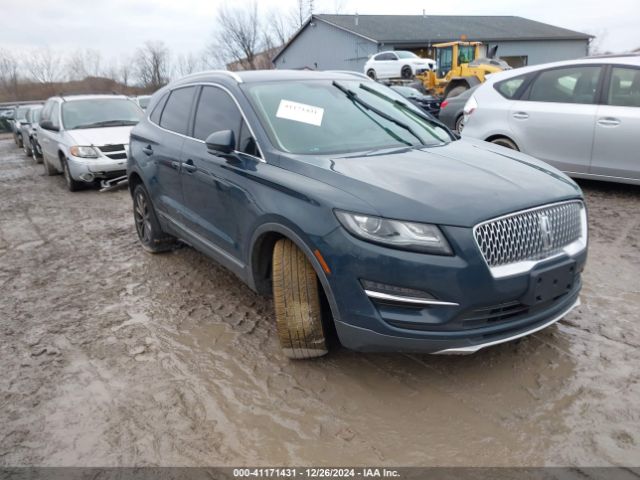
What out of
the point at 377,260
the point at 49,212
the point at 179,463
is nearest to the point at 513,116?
the point at 377,260

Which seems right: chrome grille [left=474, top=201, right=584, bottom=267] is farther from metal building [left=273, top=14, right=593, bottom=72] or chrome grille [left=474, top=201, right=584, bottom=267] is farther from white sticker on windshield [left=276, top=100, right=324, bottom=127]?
metal building [left=273, top=14, right=593, bottom=72]

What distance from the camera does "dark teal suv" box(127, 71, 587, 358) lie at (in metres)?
2.44

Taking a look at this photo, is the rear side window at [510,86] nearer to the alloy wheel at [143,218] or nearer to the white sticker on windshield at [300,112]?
the white sticker on windshield at [300,112]

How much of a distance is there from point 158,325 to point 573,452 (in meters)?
2.82

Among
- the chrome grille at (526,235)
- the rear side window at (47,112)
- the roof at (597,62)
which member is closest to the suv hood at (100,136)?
the rear side window at (47,112)

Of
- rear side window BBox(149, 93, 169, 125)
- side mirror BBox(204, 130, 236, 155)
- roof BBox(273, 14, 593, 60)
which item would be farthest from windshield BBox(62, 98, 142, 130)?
roof BBox(273, 14, 593, 60)

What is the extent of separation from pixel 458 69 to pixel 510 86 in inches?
476

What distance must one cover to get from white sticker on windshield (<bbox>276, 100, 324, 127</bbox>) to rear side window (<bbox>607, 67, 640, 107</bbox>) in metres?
4.08

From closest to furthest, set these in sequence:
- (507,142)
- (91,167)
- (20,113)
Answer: (507,142) → (91,167) → (20,113)

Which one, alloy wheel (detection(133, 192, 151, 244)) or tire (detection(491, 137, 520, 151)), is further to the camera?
tire (detection(491, 137, 520, 151))

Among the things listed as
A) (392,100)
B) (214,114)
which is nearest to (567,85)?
(392,100)

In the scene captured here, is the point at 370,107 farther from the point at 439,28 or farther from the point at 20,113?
the point at 439,28

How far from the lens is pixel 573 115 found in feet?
19.5

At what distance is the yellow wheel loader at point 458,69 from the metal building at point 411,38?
10629mm
